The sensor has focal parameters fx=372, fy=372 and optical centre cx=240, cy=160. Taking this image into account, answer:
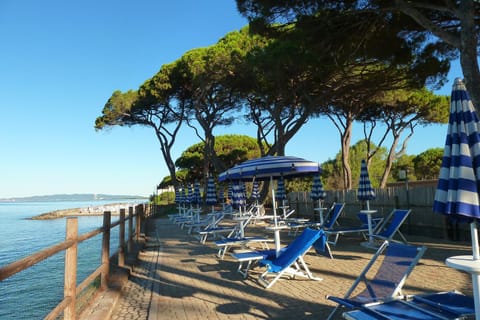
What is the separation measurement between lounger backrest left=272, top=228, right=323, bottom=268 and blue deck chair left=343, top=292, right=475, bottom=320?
1.59 meters

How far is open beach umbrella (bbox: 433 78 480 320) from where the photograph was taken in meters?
1.93

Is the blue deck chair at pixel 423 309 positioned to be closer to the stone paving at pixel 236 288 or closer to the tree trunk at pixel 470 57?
the stone paving at pixel 236 288

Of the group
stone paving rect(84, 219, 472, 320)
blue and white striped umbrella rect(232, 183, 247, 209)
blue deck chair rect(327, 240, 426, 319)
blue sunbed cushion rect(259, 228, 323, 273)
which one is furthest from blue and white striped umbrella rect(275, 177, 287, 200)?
blue deck chair rect(327, 240, 426, 319)

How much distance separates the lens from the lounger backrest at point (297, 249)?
419cm

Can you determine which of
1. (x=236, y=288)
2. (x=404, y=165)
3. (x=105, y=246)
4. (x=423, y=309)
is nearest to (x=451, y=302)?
(x=423, y=309)

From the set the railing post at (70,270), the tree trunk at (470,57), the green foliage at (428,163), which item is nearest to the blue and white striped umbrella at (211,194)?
the tree trunk at (470,57)

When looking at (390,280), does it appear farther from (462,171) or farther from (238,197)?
(238,197)

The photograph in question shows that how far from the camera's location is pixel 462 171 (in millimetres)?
1948

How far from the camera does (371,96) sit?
14.7 m

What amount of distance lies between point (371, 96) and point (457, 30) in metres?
6.40

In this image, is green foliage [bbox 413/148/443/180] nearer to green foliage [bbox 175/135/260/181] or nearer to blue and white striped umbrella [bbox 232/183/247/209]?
green foliage [bbox 175/135/260/181]

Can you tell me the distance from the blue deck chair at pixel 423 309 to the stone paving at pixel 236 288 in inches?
35.2

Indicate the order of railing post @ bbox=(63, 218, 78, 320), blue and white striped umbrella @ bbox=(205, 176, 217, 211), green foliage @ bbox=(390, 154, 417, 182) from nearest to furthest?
1. railing post @ bbox=(63, 218, 78, 320)
2. blue and white striped umbrella @ bbox=(205, 176, 217, 211)
3. green foliage @ bbox=(390, 154, 417, 182)

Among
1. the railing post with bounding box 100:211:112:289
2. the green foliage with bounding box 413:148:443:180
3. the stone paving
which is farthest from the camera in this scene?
the green foliage with bounding box 413:148:443:180
